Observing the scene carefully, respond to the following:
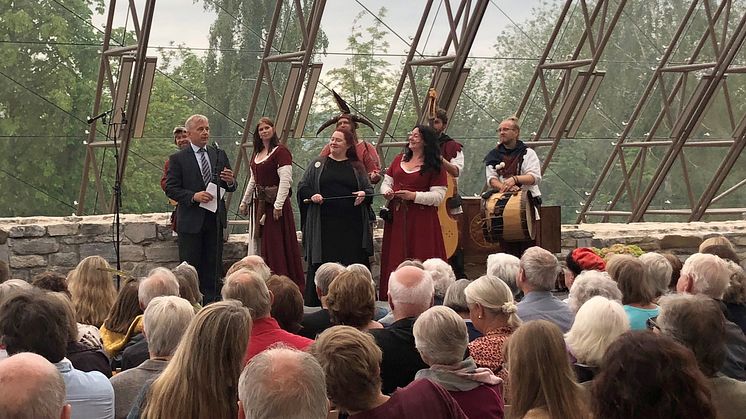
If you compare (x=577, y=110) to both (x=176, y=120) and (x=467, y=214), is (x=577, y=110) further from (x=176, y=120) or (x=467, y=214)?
(x=467, y=214)

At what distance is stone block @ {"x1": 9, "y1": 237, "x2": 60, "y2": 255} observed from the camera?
8.59m

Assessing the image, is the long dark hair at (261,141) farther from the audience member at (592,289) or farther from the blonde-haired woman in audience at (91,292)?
the audience member at (592,289)

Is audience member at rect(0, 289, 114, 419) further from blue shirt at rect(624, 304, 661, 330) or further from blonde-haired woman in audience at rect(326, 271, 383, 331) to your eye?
blue shirt at rect(624, 304, 661, 330)

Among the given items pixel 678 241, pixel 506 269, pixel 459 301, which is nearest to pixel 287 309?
pixel 459 301

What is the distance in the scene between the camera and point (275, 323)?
4234mm

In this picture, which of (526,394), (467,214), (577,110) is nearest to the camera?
(526,394)

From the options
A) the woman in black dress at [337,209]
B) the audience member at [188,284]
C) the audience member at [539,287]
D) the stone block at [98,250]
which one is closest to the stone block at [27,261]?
the stone block at [98,250]

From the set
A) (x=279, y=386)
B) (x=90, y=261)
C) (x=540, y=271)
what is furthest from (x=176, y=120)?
(x=279, y=386)

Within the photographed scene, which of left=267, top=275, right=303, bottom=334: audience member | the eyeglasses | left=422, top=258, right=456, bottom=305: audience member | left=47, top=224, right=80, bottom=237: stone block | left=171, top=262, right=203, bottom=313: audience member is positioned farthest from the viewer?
left=47, top=224, right=80, bottom=237: stone block

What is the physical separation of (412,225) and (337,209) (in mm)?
526

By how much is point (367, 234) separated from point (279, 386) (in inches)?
215

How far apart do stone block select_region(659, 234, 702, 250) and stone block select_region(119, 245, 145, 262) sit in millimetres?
4353

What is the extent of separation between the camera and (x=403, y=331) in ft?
13.7

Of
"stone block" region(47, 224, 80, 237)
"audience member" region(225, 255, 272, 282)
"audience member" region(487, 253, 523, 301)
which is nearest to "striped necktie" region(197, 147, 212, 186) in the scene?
"stone block" region(47, 224, 80, 237)
